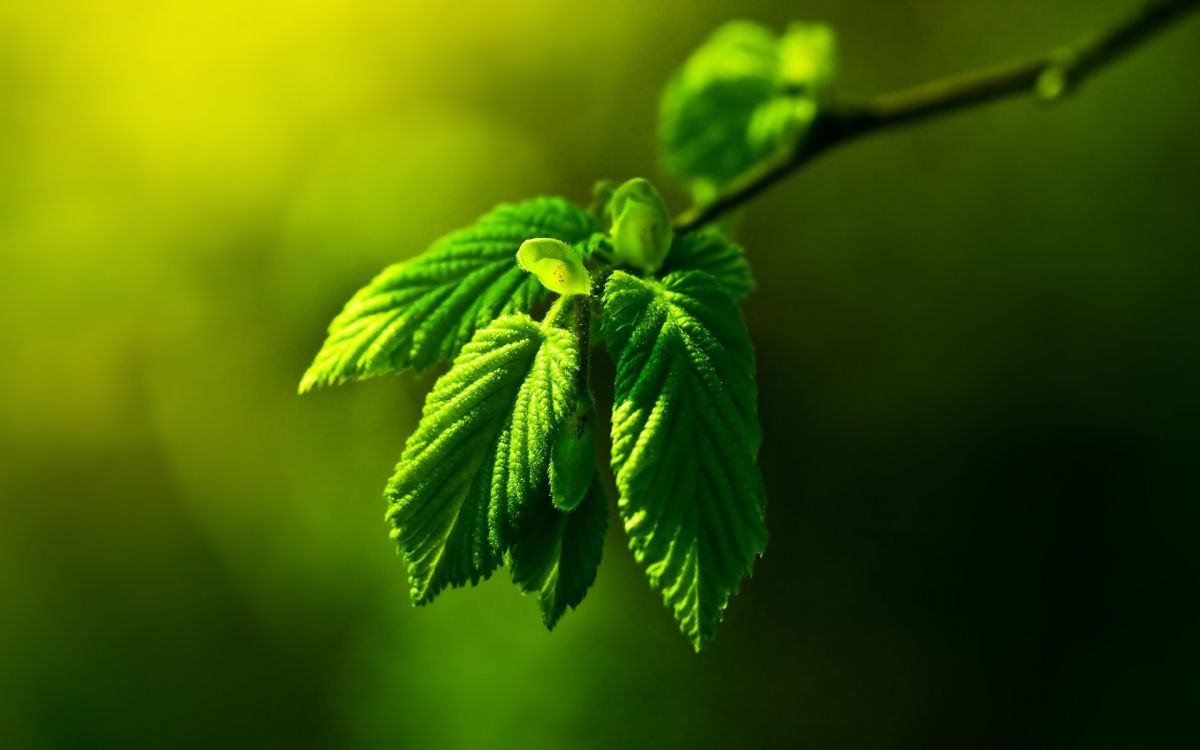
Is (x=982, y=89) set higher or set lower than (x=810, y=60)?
lower

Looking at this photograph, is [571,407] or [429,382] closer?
[571,407]

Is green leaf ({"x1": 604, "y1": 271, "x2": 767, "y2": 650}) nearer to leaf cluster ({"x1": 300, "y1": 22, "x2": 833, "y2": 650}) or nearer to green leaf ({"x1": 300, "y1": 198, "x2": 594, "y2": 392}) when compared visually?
leaf cluster ({"x1": 300, "y1": 22, "x2": 833, "y2": 650})

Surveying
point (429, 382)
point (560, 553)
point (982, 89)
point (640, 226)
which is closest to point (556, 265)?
point (640, 226)

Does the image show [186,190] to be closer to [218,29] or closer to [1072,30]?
[218,29]

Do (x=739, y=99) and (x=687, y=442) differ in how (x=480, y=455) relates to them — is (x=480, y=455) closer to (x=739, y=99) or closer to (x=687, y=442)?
(x=687, y=442)

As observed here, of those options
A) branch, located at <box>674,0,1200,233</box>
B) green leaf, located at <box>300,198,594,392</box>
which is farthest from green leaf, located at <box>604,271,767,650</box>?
branch, located at <box>674,0,1200,233</box>

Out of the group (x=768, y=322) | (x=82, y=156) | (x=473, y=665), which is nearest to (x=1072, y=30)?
(x=768, y=322)
